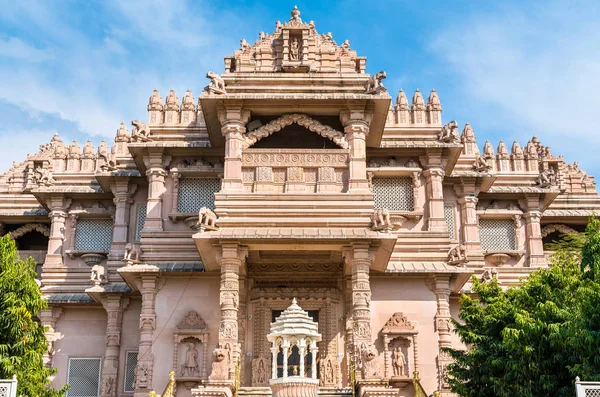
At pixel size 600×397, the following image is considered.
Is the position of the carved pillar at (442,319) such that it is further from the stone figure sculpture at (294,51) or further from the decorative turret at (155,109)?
the decorative turret at (155,109)

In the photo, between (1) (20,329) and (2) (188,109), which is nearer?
(1) (20,329)

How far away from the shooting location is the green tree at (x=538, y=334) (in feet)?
55.8

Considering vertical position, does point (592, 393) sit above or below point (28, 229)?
below

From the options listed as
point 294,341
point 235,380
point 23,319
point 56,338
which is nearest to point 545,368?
point 294,341

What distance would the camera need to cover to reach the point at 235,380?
22.5 metres

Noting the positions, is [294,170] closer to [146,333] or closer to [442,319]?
[442,319]

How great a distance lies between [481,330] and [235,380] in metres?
7.01

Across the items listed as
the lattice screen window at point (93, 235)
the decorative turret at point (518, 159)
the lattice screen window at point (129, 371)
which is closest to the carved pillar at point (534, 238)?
the decorative turret at point (518, 159)

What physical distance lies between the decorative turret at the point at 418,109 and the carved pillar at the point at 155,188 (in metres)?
9.46

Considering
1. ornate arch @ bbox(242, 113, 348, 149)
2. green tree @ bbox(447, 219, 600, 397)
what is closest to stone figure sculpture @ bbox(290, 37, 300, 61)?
ornate arch @ bbox(242, 113, 348, 149)

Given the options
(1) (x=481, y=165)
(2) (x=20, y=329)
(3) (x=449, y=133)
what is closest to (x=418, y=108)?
(3) (x=449, y=133)

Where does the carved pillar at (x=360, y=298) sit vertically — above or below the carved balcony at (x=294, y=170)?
below

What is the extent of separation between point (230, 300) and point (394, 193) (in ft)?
28.3

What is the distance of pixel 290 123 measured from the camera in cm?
2658
